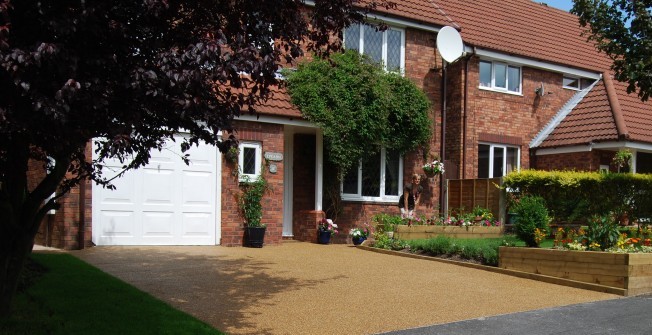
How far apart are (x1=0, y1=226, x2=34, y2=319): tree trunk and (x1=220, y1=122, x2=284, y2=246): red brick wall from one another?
300 inches

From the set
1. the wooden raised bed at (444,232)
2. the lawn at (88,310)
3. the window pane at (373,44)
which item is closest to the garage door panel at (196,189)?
the wooden raised bed at (444,232)

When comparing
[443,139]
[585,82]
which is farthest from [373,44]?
[585,82]

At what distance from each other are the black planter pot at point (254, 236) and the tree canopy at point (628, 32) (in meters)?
7.33

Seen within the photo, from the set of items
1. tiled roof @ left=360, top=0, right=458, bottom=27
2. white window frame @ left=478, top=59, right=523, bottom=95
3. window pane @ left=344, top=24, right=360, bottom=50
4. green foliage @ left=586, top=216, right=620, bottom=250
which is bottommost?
green foliage @ left=586, top=216, right=620, bottom=250

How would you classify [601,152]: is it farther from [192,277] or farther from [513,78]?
[192,277]

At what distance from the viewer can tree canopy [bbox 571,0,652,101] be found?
32.4 ft

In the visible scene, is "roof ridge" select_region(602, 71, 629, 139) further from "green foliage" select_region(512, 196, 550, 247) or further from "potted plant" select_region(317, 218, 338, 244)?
"potted plant" select_region(317, 218, 338, 244)

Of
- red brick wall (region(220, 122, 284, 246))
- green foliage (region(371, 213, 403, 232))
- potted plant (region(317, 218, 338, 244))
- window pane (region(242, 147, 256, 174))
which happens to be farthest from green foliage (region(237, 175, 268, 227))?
green foliage (region(371, 213, 403, 232))

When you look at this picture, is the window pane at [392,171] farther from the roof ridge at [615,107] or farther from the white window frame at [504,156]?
the roof ridge at [615,107]

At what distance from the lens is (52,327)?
220 inches

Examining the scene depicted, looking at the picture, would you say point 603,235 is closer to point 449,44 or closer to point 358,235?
point 358,235

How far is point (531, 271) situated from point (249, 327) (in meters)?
5.66

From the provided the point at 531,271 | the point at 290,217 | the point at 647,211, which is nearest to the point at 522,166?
the point at 647,211

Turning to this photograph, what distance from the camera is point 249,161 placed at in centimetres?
1367
